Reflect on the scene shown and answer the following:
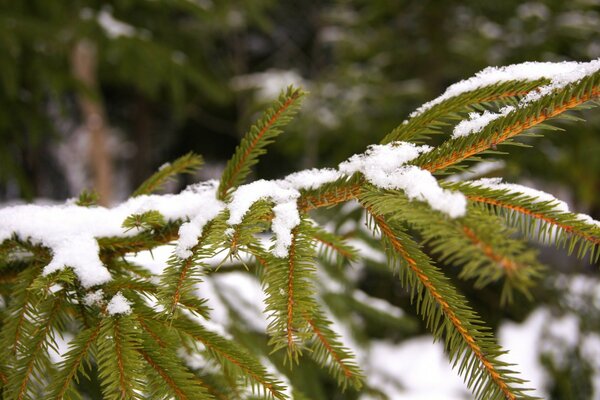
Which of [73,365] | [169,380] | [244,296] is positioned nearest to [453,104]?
[169,380]

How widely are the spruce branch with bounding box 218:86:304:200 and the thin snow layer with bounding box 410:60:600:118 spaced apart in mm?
247

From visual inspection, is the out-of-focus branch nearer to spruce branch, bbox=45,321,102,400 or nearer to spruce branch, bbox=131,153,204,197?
spruce branch, bbox=131,153,204,197

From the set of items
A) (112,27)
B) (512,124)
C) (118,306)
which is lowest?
(118,306)

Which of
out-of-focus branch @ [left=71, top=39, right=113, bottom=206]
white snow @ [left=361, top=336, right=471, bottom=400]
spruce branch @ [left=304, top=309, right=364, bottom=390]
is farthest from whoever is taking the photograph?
out-of-focus branch @ [left=71, top=39, right=113, bottom=206]

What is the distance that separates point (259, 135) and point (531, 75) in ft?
1.71

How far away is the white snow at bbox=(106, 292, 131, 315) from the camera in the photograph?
2.50 ft

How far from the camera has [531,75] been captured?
776 millimetres

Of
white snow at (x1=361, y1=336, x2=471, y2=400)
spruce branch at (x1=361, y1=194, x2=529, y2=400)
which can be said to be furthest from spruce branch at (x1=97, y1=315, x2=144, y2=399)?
white snow at (x1=361, y1=336, x2=471, y2=400)

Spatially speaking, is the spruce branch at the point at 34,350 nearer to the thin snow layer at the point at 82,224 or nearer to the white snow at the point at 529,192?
the thin snow layer at the point at 82,224

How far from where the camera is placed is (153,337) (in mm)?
790

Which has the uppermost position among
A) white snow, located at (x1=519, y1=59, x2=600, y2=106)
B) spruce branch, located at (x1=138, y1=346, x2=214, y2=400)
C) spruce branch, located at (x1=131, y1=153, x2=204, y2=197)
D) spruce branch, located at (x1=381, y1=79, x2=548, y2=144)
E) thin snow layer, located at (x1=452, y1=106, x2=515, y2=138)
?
spruce branch, located at (x1=131, y1=153, x2=204, y2=197)

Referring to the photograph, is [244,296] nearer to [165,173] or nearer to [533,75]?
[165,173]

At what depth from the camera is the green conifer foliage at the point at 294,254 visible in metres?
0.65

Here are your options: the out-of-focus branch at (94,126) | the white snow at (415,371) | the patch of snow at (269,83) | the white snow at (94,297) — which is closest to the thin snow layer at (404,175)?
the white snow at (94,297)
